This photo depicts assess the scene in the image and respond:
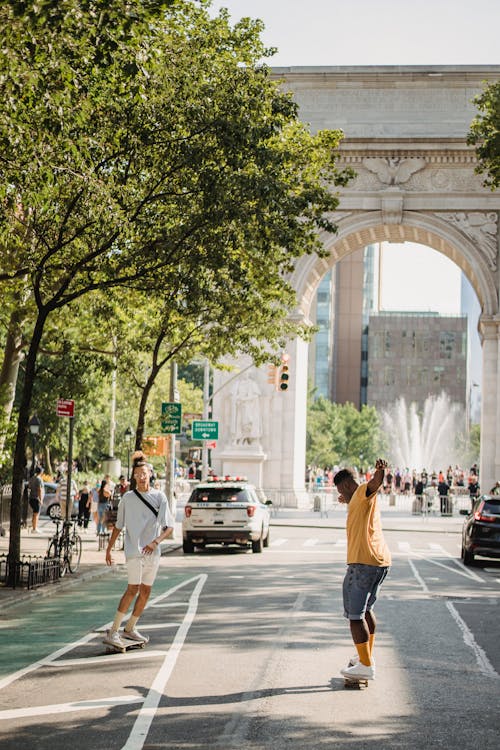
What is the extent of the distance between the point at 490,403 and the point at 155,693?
1438 inches

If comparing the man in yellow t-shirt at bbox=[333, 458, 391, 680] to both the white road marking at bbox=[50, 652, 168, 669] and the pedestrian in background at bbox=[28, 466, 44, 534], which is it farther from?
the pedestrian in background at bbox=[28, 466, 44, 534]

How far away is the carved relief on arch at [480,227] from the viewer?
4400 cm

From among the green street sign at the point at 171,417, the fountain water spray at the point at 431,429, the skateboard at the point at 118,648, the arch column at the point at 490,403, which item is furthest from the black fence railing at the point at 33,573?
the fountain water spray at the point at 431,429

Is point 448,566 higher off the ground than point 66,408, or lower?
lower

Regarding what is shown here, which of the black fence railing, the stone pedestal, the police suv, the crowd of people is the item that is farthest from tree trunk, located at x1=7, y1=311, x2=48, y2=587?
the crowd of people

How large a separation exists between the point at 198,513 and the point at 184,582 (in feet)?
23.8

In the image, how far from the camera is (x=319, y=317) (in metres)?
158

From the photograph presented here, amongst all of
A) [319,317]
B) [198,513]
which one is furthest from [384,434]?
[198,513]

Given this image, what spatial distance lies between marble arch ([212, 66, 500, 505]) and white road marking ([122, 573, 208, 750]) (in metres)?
31.4

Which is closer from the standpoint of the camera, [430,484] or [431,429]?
[430,484]

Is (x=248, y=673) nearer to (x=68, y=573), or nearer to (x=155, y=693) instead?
(x=155, y=693)

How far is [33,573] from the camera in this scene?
17.6 meters

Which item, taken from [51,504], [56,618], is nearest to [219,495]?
[56,618]

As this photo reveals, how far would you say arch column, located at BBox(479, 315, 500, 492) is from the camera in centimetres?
4375
